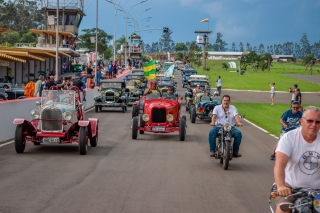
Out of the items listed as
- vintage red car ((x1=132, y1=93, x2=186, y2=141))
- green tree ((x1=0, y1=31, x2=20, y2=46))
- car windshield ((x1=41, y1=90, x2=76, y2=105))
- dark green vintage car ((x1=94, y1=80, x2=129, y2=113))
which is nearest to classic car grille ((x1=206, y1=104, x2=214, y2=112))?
dark green vintage car ((x1=94, y1=80, x2=129, y2=113))

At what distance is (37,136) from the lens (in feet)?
54.5

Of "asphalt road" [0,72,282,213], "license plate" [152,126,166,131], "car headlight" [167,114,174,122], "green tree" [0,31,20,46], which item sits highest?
"green tree" [0,31,20,46]

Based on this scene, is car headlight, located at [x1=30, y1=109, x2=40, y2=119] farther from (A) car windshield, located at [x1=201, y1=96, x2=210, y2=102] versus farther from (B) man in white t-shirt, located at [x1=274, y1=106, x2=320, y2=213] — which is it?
(A) car windshield, located at [x1=201, y1=96, x2=210, y2=102]

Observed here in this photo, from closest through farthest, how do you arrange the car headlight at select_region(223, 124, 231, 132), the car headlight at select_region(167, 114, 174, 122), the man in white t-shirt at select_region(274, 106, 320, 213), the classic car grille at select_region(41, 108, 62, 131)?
the man in white t-shirt at select_region(274, 106, 320, 213) → the car headlight at select_region(223, 124, 231, 132) → the classic car grille at select_region(41, 108, 62, 131) → the car headlight at select_region(167, 114, 174, 122)

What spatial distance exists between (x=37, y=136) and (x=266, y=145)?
810 cm

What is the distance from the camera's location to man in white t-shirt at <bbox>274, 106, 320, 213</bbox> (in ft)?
20.2

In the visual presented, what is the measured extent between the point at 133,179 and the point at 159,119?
9.13 meters

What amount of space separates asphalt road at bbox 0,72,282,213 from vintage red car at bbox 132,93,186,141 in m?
0.88

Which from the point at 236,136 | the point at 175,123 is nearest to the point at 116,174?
the point at 236,136

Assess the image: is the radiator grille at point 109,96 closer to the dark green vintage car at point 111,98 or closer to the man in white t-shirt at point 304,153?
the dark green vintage car at point 111,98

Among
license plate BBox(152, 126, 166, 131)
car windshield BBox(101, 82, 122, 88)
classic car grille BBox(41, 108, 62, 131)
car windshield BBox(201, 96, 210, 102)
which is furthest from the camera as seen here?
car windshield BBox(101, 82, 122, 88)

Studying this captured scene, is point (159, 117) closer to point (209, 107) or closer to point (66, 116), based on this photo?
point (66, 116)

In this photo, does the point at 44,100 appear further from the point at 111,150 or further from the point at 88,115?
the point at 88,115

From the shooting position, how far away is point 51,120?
16.7 metres
